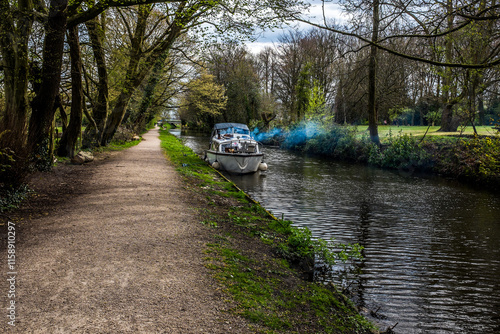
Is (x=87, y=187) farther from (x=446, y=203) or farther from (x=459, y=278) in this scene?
(x=446, y=203)

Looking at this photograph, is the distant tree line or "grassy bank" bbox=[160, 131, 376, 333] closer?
"grassy bank" bbox=[160, 131, 376, 333]

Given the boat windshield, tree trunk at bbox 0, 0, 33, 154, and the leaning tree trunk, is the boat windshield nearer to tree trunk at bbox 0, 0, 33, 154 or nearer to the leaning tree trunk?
the leaning tree trunk

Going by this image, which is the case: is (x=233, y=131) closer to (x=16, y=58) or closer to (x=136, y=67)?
(x=136, y=67)

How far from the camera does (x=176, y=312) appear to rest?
3.65 meters

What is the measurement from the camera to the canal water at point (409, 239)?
212 inches

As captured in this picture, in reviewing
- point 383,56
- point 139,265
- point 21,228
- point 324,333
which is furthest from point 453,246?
point 383,56

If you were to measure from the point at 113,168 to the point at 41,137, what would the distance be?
3053mm

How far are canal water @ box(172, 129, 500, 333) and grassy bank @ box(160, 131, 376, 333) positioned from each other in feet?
2.24

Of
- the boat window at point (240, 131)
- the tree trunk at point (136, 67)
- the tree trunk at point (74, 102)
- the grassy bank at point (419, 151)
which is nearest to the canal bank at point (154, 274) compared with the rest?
the tree trunk at point (74, 102)

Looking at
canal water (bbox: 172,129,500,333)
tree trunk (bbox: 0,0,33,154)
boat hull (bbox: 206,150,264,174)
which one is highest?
tree trunk (bbox: 0,0,33,154)

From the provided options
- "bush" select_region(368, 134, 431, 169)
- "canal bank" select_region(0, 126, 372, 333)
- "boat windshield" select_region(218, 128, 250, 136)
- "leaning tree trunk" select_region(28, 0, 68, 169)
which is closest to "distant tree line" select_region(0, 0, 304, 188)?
"leaning tree trunk" select_region(28, 0, 68, 169)

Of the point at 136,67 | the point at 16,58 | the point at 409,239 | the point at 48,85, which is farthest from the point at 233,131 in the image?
the point at 409,239

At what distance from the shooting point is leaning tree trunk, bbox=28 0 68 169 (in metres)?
9.78

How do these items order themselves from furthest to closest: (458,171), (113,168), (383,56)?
(383,56) < (458,171) < (113,168)
